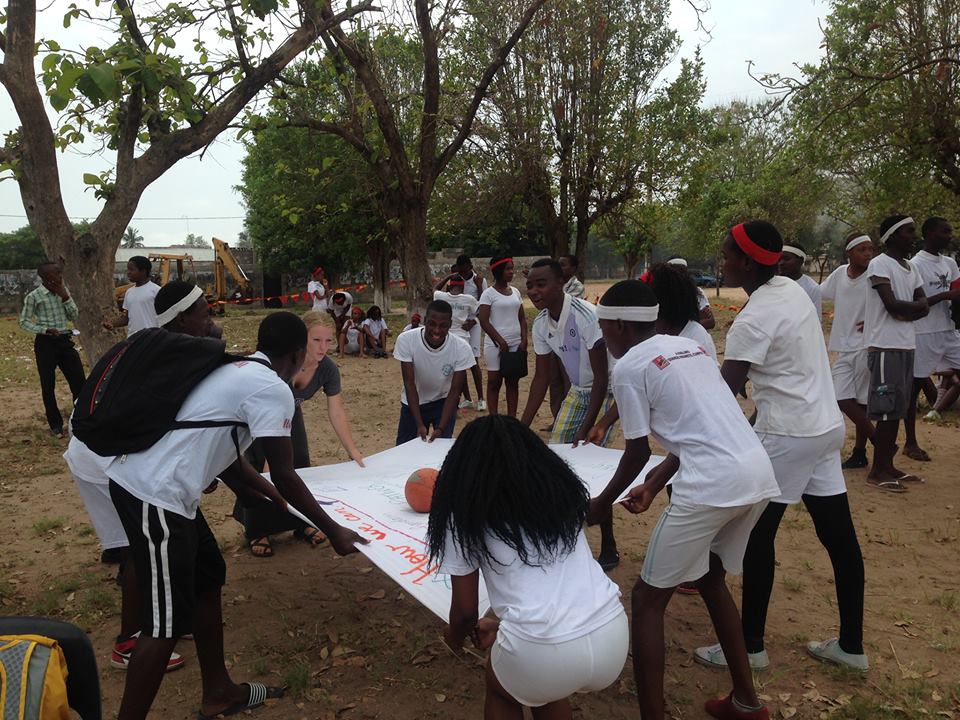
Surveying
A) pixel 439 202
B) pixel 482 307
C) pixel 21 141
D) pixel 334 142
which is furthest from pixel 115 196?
pixel 334 142

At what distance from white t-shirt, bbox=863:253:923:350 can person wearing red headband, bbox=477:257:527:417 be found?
3.39 m

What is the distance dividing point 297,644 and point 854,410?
181 inches

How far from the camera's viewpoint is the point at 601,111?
17422 mm

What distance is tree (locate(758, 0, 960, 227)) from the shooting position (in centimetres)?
1189

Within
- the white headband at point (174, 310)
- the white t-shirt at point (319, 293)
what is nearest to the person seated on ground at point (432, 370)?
the white headband at point (174, 310)

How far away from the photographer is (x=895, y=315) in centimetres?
559

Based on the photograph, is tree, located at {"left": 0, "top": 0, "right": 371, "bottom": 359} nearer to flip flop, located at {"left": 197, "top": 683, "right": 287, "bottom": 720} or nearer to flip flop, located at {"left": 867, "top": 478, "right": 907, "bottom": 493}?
flip flop, located at {"left": 197, "top": 683, "right": 287, "bottom": 720}

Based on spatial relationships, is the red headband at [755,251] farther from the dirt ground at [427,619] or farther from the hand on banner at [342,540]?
the hand on banner at [342,540]

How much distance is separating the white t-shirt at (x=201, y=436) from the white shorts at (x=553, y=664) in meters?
1.08

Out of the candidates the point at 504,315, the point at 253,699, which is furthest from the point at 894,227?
the point at 253,699

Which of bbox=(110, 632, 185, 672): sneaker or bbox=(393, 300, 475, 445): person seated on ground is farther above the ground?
bbox=(393, 300, 475, 445): person seated on ground

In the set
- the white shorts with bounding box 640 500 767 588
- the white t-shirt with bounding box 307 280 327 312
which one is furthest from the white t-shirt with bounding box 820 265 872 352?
the white t-shirt with bounding box 307 280 327 312

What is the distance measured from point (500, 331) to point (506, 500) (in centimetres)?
595

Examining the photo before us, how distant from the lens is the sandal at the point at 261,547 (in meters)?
4.80
